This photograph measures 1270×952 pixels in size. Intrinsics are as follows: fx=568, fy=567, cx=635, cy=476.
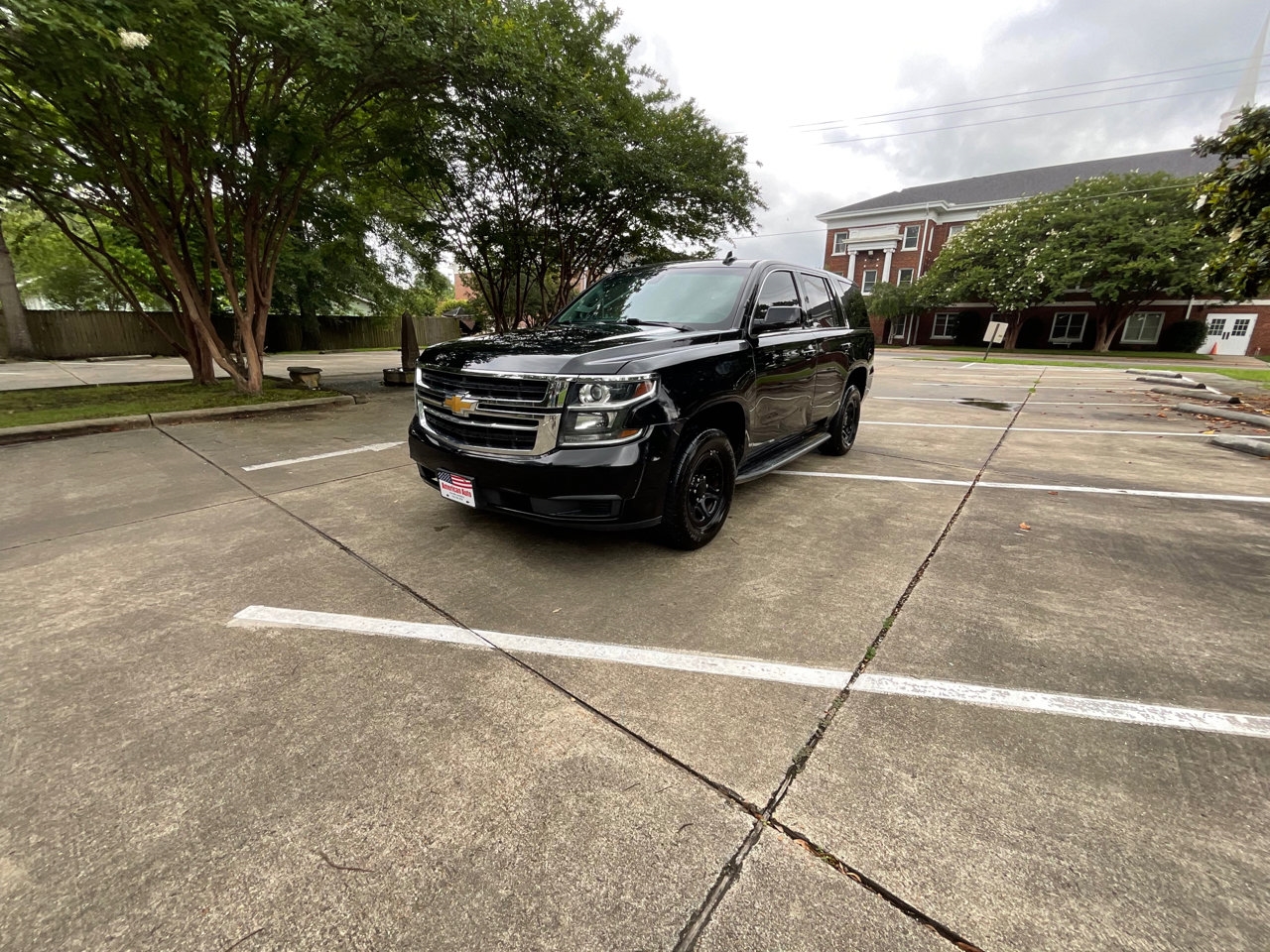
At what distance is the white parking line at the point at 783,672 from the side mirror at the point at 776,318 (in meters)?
2.49

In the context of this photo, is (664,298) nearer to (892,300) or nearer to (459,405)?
(459,405)

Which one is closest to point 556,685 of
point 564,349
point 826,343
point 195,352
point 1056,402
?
point 564,349

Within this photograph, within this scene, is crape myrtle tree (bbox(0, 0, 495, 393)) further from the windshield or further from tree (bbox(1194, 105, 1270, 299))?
tree (bbox(1194, 105, 1270, 299))

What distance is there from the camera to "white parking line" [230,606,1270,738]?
220 cm

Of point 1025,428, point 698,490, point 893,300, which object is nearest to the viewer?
point 698,490

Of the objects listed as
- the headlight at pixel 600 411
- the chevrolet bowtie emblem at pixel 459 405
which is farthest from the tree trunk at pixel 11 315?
the headlight at pixel 600 411

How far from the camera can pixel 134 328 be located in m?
21.5

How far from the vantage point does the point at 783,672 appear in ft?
8.09

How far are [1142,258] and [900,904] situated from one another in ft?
126

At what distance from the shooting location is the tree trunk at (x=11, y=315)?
16766mm

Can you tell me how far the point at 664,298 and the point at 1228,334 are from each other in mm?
47754

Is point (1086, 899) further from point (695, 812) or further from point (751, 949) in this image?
point (695, 812)

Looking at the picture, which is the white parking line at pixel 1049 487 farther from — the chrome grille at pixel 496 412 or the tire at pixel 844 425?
the chrome grille at pixel 496 412

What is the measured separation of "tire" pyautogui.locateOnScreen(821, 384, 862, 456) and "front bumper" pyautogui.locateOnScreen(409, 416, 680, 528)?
3.33m
